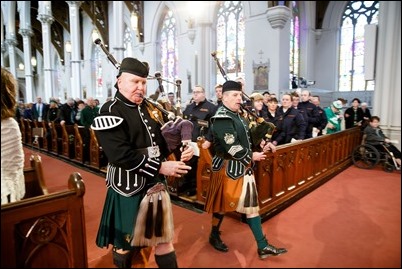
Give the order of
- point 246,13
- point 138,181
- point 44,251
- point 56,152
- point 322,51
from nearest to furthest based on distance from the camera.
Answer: point 44,251 → point 138,181 → point 56,152 → point 246,13 → point 322,51

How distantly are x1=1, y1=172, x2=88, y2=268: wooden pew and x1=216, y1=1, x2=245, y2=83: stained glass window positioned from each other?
35.5 feet

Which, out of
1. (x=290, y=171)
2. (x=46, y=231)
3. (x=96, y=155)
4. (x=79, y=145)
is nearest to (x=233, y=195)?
(x=46, y=231)

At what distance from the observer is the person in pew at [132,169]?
5.36 feet

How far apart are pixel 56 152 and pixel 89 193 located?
4252 millimetres

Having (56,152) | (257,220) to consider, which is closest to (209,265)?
(257,220)

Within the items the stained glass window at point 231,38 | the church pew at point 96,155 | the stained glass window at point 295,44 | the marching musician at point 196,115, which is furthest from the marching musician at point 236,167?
the stained glass window at point 295,44

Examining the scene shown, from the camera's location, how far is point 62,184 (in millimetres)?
5340

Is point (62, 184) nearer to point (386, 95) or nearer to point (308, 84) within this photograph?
point (386, 95)

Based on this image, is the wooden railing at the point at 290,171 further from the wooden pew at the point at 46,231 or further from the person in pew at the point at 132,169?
the wooden pew at the point at 46,231

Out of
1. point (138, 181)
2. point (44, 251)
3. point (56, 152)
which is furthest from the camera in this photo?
point (56, 152)

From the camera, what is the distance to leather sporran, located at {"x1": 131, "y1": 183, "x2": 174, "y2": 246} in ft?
5.65

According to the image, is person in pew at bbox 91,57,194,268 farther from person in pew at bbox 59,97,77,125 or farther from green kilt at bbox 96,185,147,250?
person in pew at bbox 59,97,77,125

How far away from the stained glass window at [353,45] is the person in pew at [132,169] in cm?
1349

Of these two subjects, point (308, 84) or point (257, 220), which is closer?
point (257, 220)
